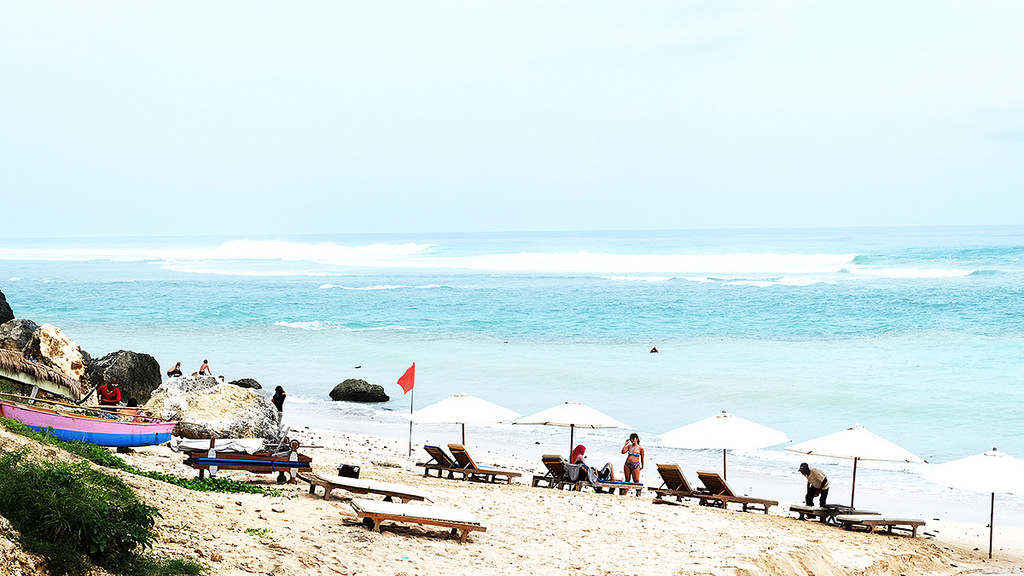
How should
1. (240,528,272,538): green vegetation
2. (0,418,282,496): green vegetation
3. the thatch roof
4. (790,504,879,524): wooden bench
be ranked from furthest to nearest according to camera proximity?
the thatch roof < (790,504,879,524): wooden bench < (0,418,282,496): green vegetation < (240,528,272,538): green vegetation

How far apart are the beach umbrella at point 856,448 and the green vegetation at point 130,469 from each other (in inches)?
324

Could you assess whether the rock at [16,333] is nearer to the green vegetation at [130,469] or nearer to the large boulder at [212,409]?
the large boulder at [212,409]

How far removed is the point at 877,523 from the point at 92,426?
11.2 metres

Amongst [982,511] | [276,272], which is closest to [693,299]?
[982,511]

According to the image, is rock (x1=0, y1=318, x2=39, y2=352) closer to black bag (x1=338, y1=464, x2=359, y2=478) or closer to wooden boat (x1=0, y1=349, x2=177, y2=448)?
wooden boat (x1=0, y1=349, x2=177, y2=448)

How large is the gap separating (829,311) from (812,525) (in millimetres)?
33074

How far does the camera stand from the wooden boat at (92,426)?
12164 millimetres

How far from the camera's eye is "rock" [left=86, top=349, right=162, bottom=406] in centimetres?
2006

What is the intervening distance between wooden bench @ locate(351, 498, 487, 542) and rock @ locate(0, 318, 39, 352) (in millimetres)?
12937

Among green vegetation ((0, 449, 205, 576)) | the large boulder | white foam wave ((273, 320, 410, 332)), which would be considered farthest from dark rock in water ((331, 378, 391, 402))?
green vegetation ((0, 449, 205, 576))

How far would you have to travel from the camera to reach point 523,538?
34.1 feet

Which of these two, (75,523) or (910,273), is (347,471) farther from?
(910,273)

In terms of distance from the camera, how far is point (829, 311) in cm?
4441

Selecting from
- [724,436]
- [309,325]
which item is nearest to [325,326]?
[309,325]
